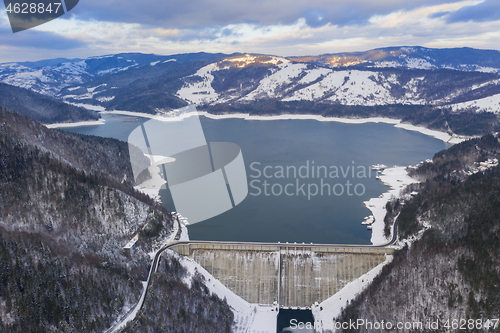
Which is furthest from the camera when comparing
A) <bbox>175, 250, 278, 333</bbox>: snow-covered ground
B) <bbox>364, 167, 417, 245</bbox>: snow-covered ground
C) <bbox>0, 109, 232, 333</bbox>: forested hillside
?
<bbox>364, 167, 417, 245</bbox>: snow-covered ground

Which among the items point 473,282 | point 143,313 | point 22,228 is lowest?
point 143,313

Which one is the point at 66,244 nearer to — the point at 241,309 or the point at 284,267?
the point at 241,309

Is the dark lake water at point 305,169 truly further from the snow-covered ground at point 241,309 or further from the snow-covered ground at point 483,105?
the snow-covered ground at point 483,105

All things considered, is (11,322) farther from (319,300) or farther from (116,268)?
(319,300)

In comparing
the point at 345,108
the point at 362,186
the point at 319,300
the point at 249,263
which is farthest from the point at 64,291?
the point at 345,108

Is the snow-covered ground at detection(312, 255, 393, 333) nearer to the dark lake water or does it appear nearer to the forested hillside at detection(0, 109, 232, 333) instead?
the dark lake water

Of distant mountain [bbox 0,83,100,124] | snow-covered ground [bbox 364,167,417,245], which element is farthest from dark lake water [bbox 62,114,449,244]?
distant mountain [bbox 0,83,100,124]
